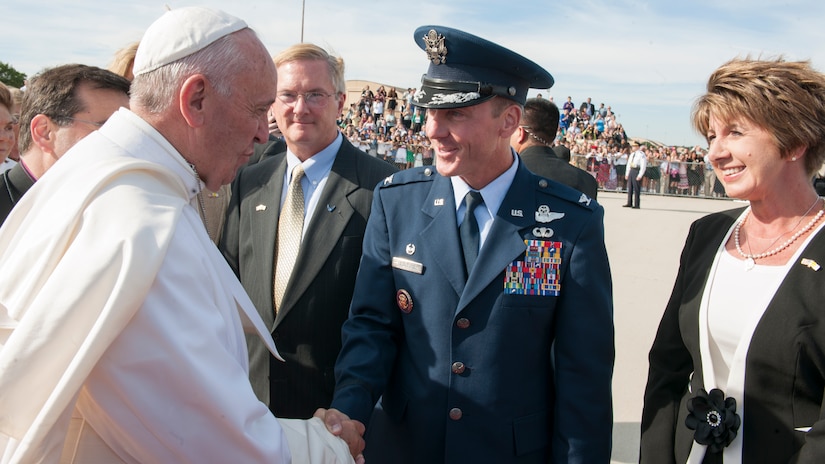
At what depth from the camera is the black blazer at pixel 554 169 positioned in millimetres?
5535

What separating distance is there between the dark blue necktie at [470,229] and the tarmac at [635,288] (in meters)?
2.64

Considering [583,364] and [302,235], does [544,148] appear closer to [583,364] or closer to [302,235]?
[302,235]

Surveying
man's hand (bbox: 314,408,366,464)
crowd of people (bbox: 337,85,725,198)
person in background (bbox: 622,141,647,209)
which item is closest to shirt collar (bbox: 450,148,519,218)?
man's hand (bbox: 314,408,366,464)

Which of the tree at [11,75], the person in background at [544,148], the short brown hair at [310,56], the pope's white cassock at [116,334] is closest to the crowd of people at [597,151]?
the person in background at [544,148]

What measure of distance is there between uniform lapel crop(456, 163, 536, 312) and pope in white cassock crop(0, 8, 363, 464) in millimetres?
912

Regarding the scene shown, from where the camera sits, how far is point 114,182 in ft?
4.98

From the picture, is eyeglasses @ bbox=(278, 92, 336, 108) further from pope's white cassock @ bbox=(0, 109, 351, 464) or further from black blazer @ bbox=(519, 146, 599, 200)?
black blazer @ bbox=(519, 146, 599, 200)

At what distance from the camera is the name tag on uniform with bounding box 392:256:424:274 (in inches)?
97.6

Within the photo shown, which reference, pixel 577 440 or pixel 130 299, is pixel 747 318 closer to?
pixel 577 440

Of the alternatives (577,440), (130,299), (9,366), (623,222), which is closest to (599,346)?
(577,440)

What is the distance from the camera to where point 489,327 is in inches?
92.7

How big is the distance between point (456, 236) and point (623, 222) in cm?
1387

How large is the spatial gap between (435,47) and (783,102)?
4.18 feet

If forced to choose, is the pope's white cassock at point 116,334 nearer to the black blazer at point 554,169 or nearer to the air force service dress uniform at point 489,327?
the air force service dress uniform at point 489,327
